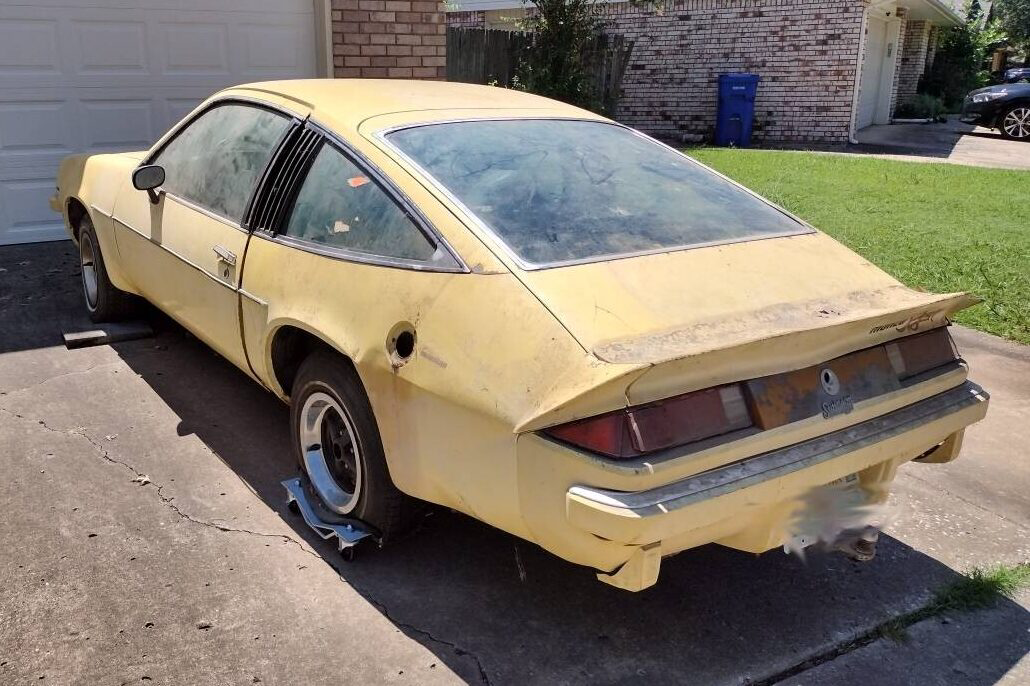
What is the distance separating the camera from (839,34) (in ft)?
56.6

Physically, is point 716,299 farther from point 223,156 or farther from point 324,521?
point 223,156

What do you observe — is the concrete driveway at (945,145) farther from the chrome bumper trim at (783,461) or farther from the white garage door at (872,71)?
the chrome bumper trim at (783,461)

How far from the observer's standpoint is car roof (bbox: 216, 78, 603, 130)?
142 inches

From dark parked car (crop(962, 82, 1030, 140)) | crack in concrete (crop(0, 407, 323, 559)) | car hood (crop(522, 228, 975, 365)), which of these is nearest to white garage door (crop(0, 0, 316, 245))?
crack in concrete (crop(0, 407, 323, 559))

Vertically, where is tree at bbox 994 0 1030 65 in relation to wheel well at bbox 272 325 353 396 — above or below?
above

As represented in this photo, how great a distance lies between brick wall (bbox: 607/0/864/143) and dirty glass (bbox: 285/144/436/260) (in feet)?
52.8

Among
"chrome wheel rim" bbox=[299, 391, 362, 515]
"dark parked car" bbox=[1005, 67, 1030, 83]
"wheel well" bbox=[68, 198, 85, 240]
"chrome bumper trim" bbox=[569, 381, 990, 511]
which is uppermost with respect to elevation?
"dark parked car" bbox=[1005, 67, 1030, 83]

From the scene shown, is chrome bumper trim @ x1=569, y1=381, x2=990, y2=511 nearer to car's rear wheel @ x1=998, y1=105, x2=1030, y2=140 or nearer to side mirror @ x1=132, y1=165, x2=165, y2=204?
side mirror @ x1=132, y1=165, x2=165, y2=204

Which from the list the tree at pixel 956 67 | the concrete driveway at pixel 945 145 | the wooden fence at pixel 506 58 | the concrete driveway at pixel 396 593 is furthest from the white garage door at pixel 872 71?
the concrete driveway at pixel 396 593

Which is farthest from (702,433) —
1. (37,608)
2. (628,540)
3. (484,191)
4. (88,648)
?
(37,608)

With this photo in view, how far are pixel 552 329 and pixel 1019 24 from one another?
42.8 meters

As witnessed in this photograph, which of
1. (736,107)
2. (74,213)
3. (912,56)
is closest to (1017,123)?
(736,107)

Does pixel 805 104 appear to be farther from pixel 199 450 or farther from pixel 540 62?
pixel 199 450

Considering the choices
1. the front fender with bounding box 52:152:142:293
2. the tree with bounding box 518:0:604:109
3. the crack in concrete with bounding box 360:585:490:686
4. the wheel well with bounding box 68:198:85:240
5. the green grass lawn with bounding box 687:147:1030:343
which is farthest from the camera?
the tree with bounding box 518:0:604:109
